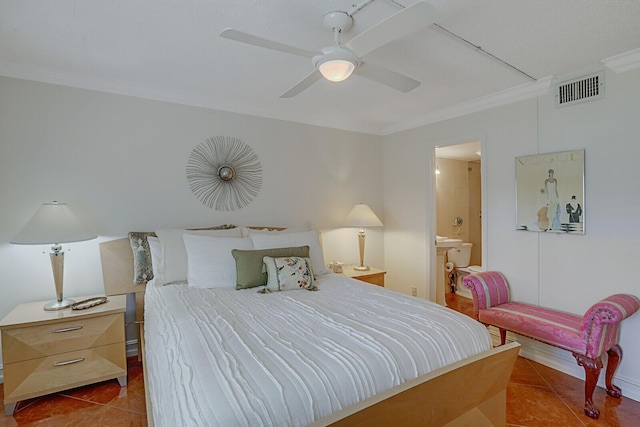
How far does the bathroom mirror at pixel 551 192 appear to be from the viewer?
252cm

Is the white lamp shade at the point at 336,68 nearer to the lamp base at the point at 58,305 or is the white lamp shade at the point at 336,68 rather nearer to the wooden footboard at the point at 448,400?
the wooden footboard at the point at 448,400

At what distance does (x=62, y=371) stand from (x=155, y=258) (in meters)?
0.92

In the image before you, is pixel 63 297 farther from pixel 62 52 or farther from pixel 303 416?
pixel 303 416

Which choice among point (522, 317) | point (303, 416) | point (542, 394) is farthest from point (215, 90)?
point (542, 394)

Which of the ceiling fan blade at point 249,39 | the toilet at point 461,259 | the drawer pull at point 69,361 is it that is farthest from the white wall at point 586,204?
the drawer pull at point 69,361

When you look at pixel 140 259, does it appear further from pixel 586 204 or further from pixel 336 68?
pixel 586 204

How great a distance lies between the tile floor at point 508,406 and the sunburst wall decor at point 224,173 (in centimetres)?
162

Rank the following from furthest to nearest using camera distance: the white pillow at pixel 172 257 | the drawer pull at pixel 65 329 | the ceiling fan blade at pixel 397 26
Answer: the white pillow at pixel 172 257, the drawer pull at pixel 65 329, the ceiling fan blade at pixel 397 26

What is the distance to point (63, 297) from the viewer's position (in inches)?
97.7

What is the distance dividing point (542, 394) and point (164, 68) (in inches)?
146

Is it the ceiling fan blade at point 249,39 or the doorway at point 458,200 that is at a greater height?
the ceiling fan blade at point 249,39

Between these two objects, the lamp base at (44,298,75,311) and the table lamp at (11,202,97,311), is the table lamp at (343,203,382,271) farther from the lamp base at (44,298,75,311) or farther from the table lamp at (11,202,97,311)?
the lamp base at (44,298,75,311)

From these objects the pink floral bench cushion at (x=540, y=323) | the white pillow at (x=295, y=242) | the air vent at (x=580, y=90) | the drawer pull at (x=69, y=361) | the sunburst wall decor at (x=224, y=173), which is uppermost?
the air vent at (x=580, y=90)

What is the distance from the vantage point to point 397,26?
1381mm
